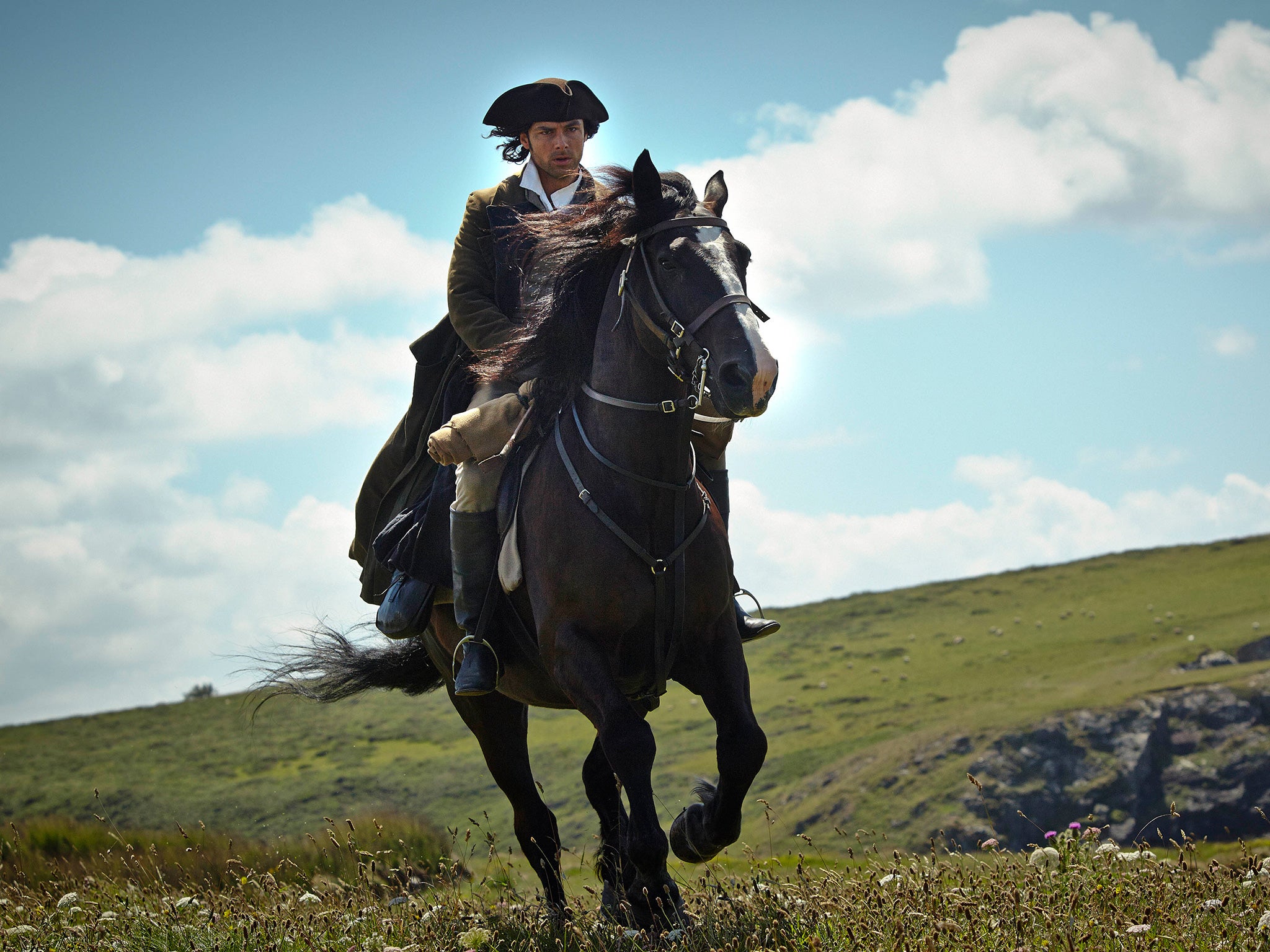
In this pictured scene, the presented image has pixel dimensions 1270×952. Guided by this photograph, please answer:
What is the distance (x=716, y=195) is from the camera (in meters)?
5.96

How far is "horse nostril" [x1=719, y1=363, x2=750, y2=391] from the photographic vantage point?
15.8 ft

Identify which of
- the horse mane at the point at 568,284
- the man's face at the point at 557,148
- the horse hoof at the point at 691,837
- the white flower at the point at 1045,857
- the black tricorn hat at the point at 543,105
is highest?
the black tricorn hat at the point at 543,105

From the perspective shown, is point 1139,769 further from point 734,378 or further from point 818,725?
point 734,378

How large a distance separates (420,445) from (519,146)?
82.0 inches

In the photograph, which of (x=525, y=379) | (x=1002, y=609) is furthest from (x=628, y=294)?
(x=1002, y=609)

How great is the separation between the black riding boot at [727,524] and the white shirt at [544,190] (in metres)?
1.85

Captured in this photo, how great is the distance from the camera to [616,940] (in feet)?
18.8

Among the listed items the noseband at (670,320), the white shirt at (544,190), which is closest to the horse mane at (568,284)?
the noseband at (670,320)

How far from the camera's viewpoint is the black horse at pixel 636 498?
550 cm

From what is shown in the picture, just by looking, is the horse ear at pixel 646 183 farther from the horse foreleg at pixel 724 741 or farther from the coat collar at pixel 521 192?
the horse foreleg at pixel 724 741

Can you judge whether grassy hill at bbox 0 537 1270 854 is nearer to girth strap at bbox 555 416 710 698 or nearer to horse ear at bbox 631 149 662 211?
girth strap at bbox 555 416 710 698

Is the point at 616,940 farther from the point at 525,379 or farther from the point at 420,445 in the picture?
the point at 420,445

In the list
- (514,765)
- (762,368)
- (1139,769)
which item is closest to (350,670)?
(514,765)

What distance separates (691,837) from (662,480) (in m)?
1.88
